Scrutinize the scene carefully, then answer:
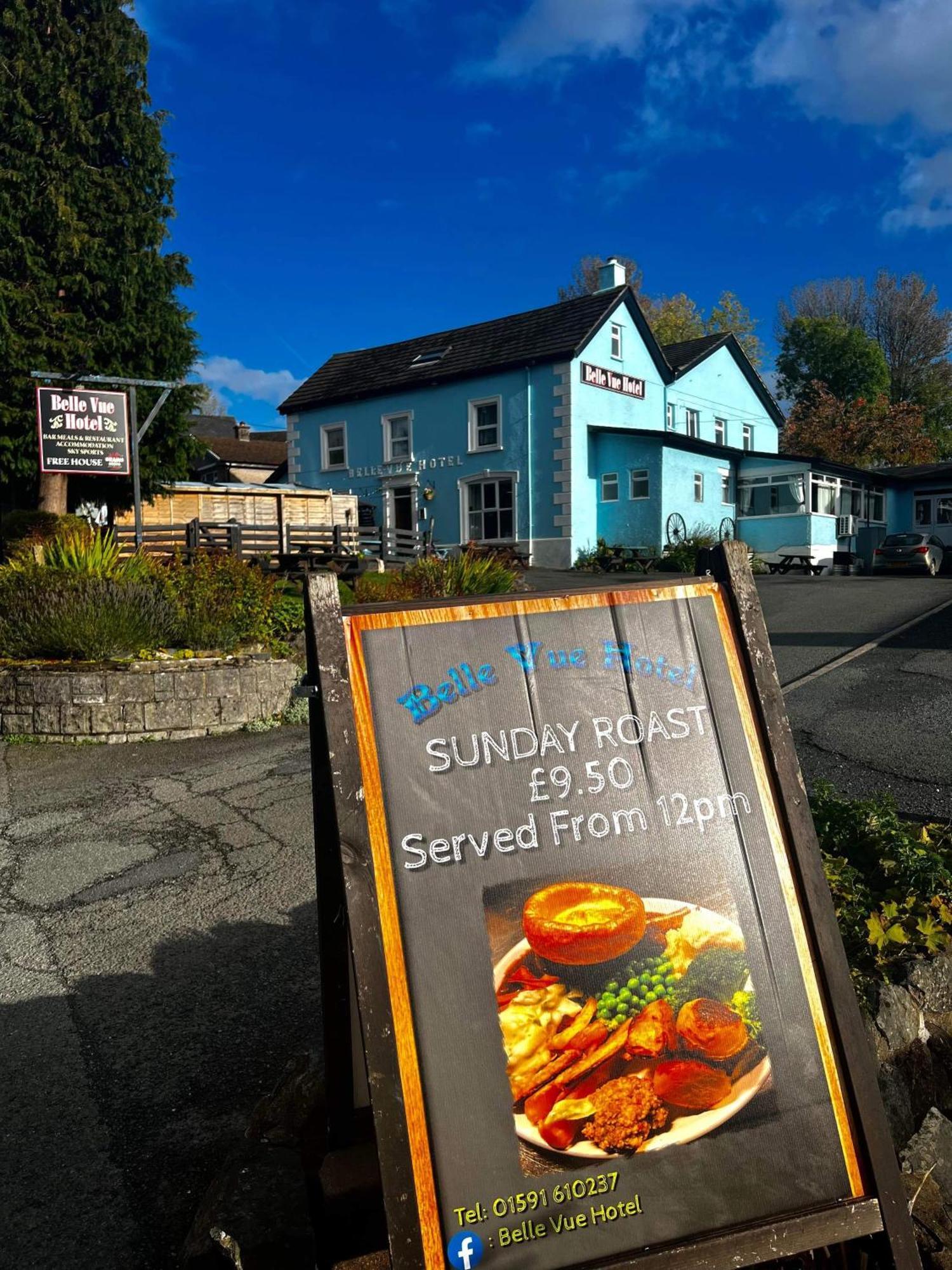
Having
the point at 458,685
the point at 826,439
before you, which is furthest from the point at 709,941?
the point at 826,439

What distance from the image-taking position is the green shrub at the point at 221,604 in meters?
9.47

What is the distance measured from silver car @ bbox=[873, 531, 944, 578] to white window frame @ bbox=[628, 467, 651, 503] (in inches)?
296

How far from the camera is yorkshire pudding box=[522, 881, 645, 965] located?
179 centimetres

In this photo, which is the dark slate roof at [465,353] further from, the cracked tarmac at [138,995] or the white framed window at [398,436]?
the cracked tarmac at [138,995]

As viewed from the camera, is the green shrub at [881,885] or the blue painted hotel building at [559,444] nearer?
the green shrub at [881,885]

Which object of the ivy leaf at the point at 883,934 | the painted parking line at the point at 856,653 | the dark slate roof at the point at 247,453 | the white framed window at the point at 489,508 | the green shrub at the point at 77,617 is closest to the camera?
the ivy leaf at the point at 883,934

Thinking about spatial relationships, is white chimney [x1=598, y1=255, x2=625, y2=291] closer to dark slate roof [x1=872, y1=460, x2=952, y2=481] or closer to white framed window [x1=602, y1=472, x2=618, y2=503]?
white framed window [x1=602, y1=472, x2=618, y2=503]

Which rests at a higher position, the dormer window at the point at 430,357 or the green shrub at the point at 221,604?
the dormer window at the point at 430,357

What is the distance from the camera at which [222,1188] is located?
2.21m

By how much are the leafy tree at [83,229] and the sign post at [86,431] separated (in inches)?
303

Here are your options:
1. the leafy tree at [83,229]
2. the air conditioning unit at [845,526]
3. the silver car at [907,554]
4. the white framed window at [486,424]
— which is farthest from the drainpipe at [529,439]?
the air conditioning unit at [845,526]

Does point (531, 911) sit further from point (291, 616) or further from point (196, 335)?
point (196, 335)

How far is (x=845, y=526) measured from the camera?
106ft

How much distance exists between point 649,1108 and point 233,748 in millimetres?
6860
